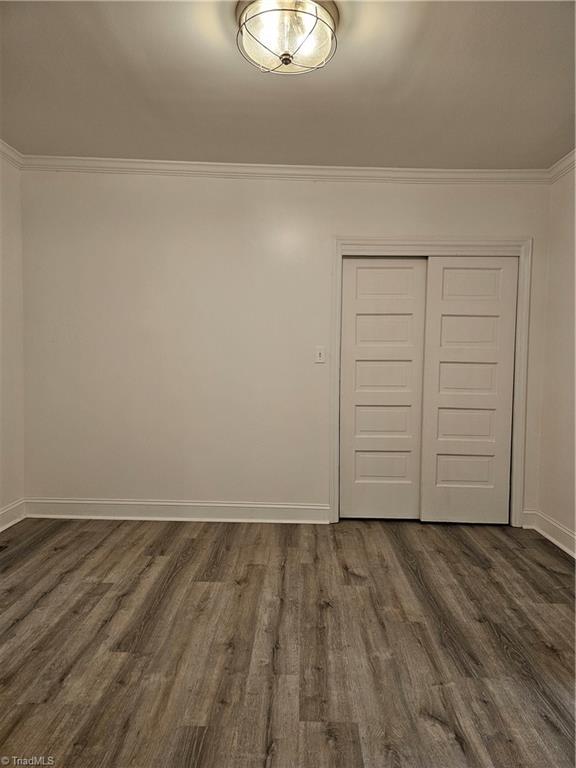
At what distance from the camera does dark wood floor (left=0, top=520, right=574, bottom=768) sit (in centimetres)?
160

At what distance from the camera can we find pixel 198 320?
3.78m

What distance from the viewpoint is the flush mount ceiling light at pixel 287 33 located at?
1967 mm

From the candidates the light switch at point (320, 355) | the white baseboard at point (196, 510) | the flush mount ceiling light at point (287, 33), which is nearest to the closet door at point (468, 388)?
the light switch at point (320, 355)

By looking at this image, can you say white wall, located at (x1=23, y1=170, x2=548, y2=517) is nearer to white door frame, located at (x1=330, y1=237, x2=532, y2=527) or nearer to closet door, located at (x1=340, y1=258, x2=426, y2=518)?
white door frame, located at (x1=330, y1=237, x2=532, y2=527)

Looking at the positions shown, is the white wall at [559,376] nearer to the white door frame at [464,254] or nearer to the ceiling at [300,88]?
the white door frame at [464,254]

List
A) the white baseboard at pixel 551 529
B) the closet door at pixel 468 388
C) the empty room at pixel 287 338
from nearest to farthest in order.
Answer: the empty room at pixel 287 338
the white baseboard at pixel 551 529
the closet door at pixel 468 388

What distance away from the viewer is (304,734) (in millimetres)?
1643

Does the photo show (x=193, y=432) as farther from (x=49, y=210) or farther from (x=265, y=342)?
(x=49, y=210)

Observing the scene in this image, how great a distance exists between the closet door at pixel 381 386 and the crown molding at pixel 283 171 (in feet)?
2.08

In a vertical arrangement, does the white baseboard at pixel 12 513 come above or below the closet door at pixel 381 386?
below

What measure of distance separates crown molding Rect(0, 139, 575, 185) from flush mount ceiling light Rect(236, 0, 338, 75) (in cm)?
149

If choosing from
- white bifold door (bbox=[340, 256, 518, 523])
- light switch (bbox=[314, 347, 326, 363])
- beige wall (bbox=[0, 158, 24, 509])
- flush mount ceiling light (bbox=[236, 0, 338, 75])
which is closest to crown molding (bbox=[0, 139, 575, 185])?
beige wall (bbox=[0, 158, 24, 509])

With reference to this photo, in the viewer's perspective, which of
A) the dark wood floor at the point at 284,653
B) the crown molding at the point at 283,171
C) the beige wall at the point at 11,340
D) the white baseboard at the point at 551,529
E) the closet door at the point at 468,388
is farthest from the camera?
the closet door at the point at 468,388

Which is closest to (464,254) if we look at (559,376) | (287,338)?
(559,376)
